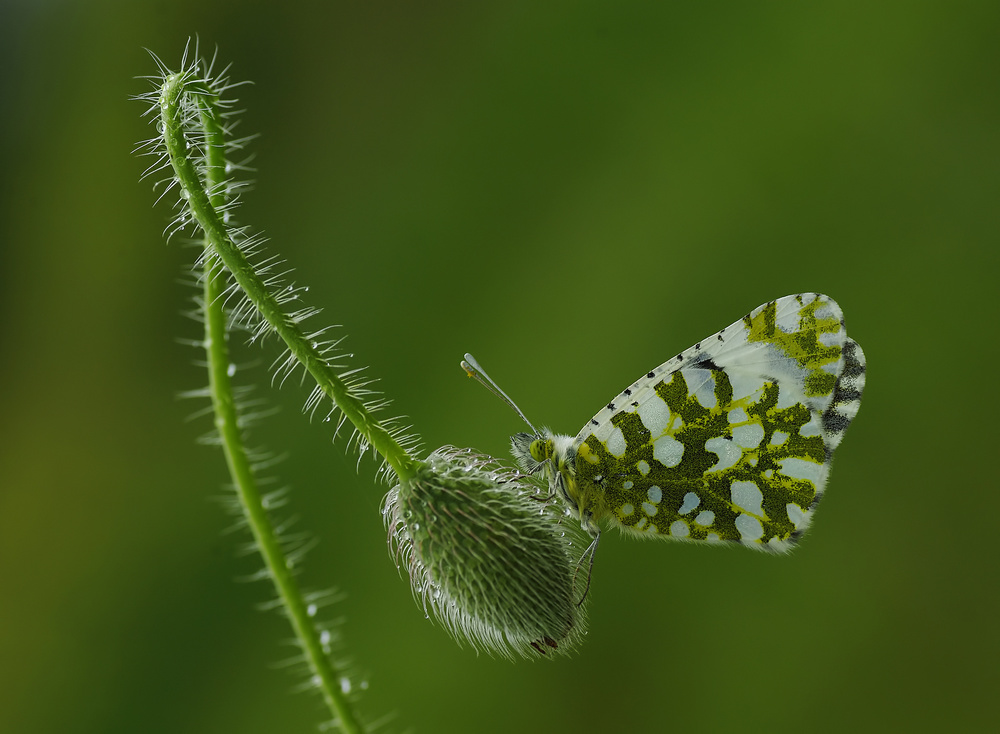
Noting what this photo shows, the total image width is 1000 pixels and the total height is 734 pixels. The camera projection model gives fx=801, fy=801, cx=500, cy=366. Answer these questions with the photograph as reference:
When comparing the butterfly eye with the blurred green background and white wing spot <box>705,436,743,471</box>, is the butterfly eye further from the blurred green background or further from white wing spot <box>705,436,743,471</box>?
the blurred green background

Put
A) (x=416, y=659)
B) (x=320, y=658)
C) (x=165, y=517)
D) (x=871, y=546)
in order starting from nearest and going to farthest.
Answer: (x=320, y=658) < (x=871, y=546) < (x=416, y=659) < (x=165, y=517)

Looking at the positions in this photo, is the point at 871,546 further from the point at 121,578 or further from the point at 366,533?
the point at 121,578

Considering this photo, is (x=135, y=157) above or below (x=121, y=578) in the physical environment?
above

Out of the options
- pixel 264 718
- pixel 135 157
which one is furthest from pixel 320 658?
pixel 135 157

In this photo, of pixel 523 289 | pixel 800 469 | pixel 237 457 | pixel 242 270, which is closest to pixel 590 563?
pixel 800 469

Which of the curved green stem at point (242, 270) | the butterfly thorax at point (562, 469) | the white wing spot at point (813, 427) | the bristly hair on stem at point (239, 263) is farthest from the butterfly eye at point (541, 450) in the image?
the white wing spot at point (813, 427)

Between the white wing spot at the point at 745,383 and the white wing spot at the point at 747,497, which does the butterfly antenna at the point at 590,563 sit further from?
the white wing spot at the point at 745,383
